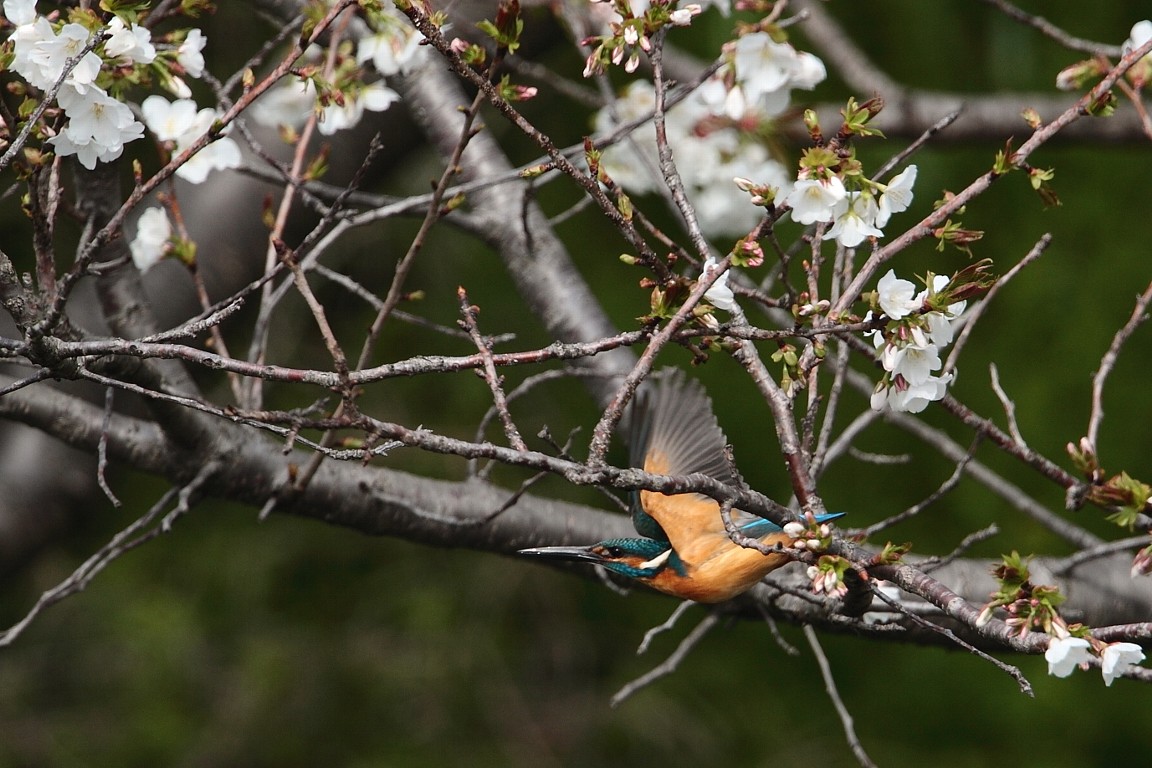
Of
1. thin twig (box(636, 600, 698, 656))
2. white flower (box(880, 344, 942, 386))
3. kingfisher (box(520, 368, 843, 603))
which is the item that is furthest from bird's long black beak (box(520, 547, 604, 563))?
white flower (box(880, 344, 942, 386))

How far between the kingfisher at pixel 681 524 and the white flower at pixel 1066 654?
0.57 m

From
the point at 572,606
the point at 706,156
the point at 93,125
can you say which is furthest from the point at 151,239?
the point at 572,606

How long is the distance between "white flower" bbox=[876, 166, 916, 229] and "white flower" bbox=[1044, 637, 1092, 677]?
1.51ft

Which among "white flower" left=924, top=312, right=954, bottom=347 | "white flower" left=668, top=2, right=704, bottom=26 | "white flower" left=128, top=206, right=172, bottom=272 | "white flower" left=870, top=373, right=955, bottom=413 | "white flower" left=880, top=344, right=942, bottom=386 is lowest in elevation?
"white flower" left=870, top=373, right=955, bottom=413

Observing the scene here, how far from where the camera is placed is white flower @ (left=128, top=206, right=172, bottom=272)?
176 centimetres

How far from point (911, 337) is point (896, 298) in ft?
0.14

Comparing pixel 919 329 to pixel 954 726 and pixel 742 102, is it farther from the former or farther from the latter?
pixel 954 726

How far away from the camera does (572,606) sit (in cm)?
391

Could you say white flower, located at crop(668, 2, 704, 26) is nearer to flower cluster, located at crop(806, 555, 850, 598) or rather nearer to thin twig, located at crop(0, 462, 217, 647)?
flower cluster, located at crop(806, 555, 850, 598)

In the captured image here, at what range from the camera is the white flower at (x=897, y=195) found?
119 cm

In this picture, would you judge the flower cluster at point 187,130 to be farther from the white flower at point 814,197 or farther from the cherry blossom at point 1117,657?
the cherry blossom at point 1117,657

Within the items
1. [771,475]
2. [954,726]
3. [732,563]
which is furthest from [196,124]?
[954,726]

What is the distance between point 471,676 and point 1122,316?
221 cm

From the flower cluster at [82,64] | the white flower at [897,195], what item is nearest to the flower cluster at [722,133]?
the white flower at [897,195]
